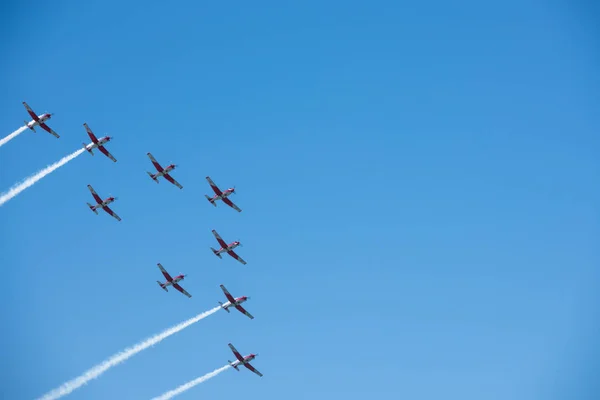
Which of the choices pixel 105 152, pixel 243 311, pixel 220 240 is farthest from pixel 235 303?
pixel 105 152

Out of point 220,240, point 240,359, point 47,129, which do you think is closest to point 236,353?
point 240,359

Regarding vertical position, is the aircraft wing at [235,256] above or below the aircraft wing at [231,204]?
below

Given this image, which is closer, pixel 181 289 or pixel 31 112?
pixel 31 112

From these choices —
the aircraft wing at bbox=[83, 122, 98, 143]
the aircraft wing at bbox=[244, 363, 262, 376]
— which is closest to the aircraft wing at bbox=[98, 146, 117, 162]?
the aircraft wing at bbox=[83, 122, 98, 143]

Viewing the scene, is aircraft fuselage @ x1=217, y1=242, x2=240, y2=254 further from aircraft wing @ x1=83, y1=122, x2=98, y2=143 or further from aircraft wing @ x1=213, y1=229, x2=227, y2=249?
aircraft wing @ x1=83, y1=122, x2=98, y2=143

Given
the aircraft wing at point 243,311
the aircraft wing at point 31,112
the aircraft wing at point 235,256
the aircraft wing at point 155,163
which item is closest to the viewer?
the aircraft wing at point 31,112

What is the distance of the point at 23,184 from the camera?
17638 centimetres

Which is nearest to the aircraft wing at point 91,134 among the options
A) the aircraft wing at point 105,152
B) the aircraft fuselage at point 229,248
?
the aircraft wing at point 105,152

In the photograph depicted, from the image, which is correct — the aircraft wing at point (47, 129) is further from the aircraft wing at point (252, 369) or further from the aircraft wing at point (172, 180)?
the aircraft wing at point (252, 369)

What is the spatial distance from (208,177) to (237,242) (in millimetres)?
14946

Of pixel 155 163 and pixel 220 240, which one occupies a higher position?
pixel 155 163

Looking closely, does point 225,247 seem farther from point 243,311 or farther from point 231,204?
point 243,311

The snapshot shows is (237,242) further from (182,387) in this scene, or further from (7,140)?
(7,140)

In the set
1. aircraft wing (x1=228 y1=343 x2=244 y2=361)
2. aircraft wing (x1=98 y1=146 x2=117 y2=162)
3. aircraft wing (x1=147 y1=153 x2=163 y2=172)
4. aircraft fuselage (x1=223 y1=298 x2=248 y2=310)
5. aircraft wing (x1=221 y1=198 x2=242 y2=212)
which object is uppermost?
aircraft wing (x1=221 y1=198 x2=242 y2=212)
